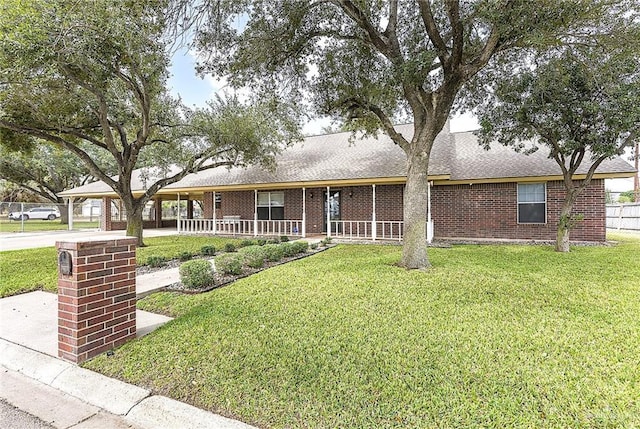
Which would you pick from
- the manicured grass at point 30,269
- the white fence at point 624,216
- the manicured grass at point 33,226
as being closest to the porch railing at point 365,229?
the manicured grass at point 30,269

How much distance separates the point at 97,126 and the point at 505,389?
1416 centimetres

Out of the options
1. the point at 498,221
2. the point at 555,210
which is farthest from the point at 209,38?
the point at 555,210

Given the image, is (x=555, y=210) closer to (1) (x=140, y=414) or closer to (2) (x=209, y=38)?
(2) (x=209, y=38)

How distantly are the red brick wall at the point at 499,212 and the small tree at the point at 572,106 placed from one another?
2.52m

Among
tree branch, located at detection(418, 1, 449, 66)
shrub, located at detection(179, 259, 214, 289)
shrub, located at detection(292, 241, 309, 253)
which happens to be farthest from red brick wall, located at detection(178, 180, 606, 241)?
shrub, located at detection(179, 259, 214, 289)

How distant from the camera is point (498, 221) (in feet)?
42.2

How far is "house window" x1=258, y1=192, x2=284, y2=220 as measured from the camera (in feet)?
52.8

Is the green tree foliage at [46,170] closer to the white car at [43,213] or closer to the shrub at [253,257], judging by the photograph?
the white car at [43,213]

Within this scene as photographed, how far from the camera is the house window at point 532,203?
1231 centimetres

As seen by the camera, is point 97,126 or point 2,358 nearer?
point 2,358

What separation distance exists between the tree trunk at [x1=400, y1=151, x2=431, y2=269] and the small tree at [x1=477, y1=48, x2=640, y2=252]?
2.89 meters

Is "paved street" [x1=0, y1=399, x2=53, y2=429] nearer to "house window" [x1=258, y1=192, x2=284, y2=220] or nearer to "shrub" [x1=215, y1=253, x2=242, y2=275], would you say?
"shrub" [x1=215, y1=253, x2=242, y2=275]

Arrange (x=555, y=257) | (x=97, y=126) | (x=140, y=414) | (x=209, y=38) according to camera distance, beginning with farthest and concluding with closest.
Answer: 1. (x=97, y=126)
2. (x=555, y=257)
3. (x=209, y=38)
4. (x=140, y=414)

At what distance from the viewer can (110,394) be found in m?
2.85
